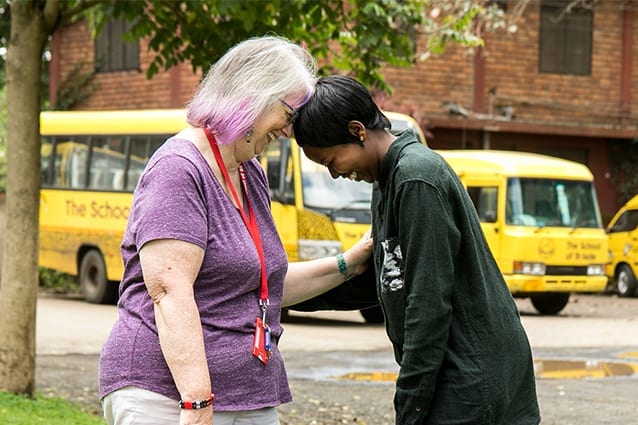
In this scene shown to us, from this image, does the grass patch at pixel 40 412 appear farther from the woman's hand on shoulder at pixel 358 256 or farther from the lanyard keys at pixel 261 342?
the lanyard keys at pixel 261 342

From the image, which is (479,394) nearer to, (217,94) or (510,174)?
(217,94)

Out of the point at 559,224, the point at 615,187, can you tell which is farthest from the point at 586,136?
the point at 559,224

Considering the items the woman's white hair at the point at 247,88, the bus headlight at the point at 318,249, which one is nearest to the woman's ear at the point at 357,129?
the woman's white hair at the point at 247,88

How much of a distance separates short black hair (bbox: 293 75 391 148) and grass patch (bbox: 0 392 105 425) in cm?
455

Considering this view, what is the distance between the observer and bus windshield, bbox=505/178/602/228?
1856 cm

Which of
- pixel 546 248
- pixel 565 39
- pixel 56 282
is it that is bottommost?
pixel 56 282

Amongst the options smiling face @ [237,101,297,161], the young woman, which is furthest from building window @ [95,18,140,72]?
the young woman

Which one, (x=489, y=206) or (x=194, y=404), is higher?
(x=194, y=404)

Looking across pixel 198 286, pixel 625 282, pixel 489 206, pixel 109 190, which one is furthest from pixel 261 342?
pixel 625 282

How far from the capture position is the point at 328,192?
1655 cm

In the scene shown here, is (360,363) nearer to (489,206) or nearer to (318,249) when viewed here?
(318,249)

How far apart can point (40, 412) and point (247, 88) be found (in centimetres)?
515

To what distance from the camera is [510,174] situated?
18.7 meters

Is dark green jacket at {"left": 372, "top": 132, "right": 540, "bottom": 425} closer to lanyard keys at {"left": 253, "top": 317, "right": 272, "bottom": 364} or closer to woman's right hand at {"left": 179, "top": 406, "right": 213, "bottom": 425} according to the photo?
lanyard keys at {"left": 253, "top": 317, "right": 272, "bottom": 364}
